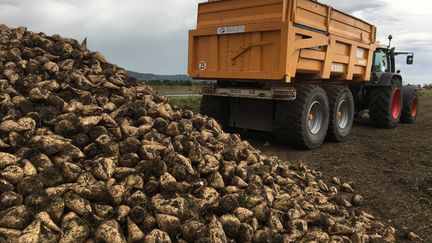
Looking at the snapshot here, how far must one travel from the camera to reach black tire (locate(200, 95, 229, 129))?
7.33 m

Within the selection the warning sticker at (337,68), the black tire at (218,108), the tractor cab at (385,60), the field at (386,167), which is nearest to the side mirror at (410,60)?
the tractor cab at (385,60)

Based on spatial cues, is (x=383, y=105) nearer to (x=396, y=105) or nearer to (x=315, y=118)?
(x=396, y=105)

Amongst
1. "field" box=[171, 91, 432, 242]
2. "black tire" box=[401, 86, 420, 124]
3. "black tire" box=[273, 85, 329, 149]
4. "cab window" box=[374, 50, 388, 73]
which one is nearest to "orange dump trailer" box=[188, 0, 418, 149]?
"black tire" box=[273, 85, 329, 149]

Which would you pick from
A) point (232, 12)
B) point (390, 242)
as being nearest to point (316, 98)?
point (232, 12)

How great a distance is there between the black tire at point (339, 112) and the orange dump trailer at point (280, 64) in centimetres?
2

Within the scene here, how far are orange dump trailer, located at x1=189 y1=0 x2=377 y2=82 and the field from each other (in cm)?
132

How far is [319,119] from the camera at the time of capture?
704 centimetres

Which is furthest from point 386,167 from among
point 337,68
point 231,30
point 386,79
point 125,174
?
point 125,174

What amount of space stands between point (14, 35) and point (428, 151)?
662 centimetres

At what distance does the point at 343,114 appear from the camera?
798 centimetres

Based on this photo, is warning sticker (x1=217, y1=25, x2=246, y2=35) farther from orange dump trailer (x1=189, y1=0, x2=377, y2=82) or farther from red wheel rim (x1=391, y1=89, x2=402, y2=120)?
red wheel rim (x1=391, y1=89, x2=402, y2=120)

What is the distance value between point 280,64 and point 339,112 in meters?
2.51

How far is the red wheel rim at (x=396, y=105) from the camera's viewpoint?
10164 mm

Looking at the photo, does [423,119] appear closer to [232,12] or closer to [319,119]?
[319,119]
